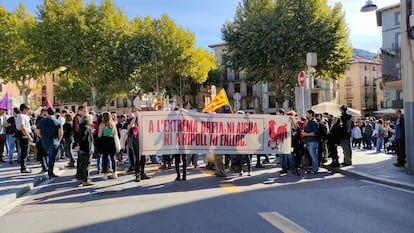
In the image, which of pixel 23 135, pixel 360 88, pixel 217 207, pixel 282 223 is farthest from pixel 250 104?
pixel 282 223

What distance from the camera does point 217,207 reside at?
23.9ft

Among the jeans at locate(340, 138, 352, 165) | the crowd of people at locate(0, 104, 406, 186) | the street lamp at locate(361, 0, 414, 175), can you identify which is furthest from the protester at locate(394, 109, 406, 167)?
the street lamp at locate(361, 0, 414, 175)

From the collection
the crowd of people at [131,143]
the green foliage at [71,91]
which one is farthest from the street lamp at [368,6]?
the green foliage at [71,91]

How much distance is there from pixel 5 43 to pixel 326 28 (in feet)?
106

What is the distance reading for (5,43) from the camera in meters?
43.1

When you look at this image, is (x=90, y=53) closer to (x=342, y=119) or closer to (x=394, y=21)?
(x=342, y=119)

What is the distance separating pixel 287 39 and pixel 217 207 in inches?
860

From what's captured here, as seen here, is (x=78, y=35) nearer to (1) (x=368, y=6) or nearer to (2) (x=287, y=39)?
(2) (x=287, y=39)

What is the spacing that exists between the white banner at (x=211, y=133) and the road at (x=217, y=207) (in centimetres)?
86

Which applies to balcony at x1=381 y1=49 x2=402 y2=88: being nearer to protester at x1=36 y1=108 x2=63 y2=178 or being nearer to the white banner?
the white banner

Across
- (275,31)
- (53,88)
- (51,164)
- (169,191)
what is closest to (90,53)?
(275,31)

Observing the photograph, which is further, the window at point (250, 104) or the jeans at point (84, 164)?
the window at point (250, 104)

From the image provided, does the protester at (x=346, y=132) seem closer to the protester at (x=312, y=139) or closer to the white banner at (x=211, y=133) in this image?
the protester at (x=312, y=139)

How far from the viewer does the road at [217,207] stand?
20.0 ft
